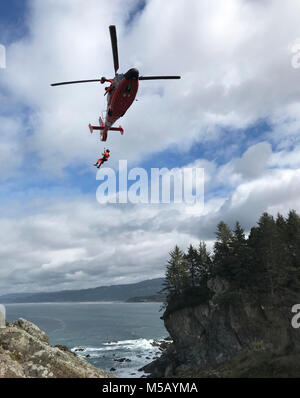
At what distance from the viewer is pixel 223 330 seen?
53656 millimetres

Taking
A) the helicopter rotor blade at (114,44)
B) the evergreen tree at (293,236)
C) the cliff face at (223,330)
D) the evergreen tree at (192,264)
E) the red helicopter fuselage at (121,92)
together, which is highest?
the helicopter rotor blade at (114,44)

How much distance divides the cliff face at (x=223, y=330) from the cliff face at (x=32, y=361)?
36025mm

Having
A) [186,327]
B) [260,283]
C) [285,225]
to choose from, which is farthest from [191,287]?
[285,225]

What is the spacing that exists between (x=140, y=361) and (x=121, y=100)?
7806 cm

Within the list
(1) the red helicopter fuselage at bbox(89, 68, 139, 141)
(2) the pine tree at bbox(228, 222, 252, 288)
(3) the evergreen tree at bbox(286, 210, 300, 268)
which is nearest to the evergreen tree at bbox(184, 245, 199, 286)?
(2) the pine tree at bbox(228, 222, 252, 288)

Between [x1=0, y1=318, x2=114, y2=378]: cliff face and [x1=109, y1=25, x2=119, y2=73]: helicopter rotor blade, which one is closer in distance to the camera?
[x1=0, y1=318, x2=114, y2=378]: cliff face

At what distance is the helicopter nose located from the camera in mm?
19703

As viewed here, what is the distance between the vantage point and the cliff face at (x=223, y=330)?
45.7 m

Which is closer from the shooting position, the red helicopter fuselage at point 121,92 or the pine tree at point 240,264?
the red helicopter fuselage at point 121,92

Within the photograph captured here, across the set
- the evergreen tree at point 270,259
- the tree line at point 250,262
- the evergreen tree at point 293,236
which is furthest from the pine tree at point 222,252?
the evergreen tree at point 293,236

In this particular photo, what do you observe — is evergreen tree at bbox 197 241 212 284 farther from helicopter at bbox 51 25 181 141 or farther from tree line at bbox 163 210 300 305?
helicopter at bbox 51 25 181 141

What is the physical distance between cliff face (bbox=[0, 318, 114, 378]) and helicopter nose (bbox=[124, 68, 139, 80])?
686 inches

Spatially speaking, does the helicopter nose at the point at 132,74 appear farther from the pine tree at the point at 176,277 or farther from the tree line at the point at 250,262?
the pine tree at the point at 176,277

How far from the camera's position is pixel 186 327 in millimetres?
60844
